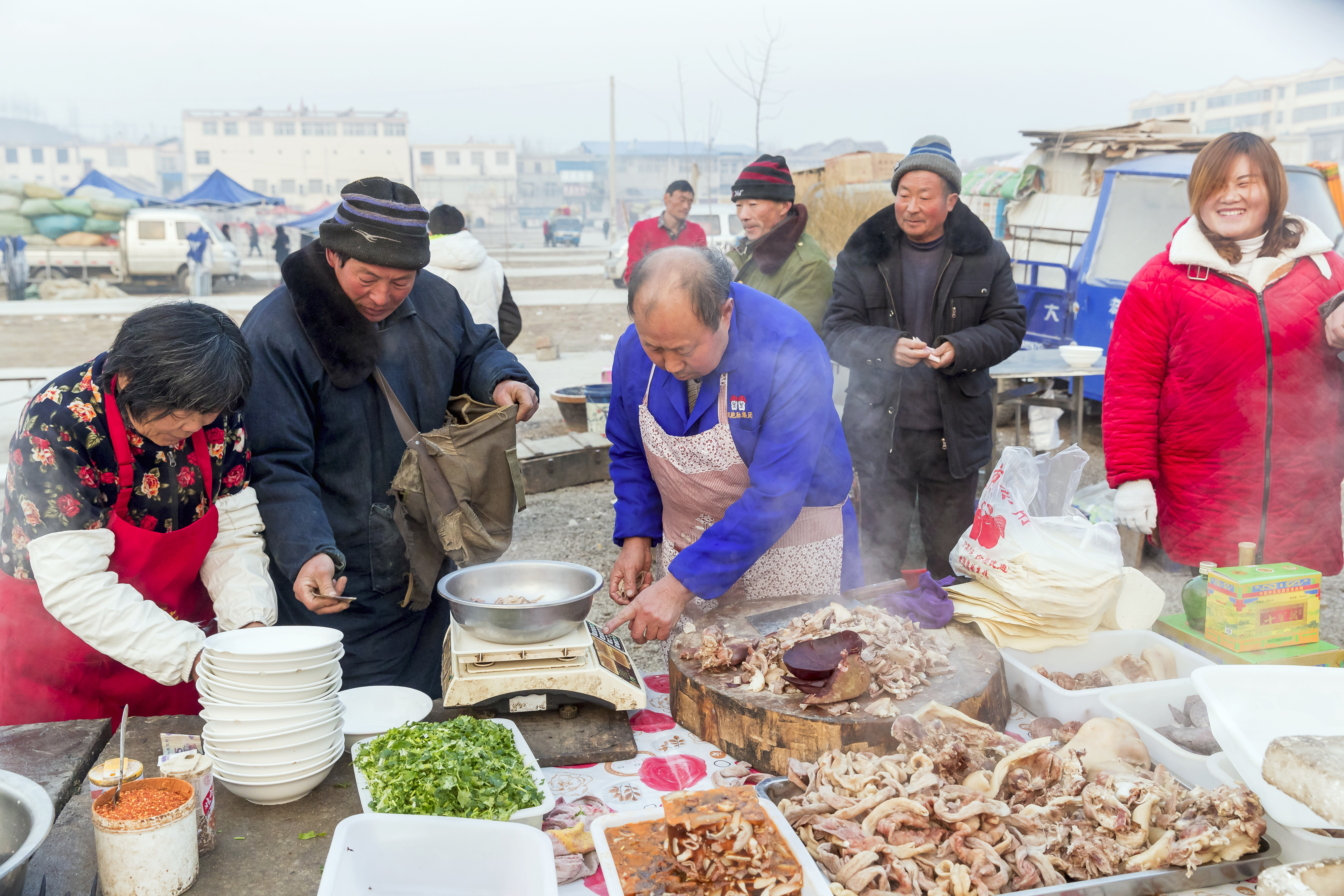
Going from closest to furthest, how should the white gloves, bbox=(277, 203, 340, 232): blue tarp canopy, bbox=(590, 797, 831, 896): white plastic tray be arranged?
bbox=(590, 797, 831, 896): white plastic tray, the white gloves, bbox=(277, 203, 340, 232): blue tarp canopy

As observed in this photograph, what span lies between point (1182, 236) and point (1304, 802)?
1.86 metres

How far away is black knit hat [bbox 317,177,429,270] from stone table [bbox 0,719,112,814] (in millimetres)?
1241

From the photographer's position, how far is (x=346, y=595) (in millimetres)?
2605

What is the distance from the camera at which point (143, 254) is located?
19609mm

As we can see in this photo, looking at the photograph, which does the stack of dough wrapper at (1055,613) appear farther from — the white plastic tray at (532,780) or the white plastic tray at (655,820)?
the white plastic tray at (532,780)

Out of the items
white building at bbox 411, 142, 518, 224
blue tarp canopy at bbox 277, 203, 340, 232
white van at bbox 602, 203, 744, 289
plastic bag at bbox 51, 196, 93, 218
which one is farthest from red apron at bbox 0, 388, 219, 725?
white building at bbox 411, 142, 518, 224

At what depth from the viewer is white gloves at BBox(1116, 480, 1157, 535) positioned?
9.05ft

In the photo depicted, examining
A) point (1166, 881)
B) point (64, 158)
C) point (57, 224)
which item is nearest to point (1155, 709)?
point (1166, 881)

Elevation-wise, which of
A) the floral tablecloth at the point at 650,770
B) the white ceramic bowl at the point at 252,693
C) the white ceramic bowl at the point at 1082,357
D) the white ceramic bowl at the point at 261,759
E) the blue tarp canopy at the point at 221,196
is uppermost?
the blue tarp canopy at the point at 221,196

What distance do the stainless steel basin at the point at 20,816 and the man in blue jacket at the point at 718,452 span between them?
Answer: 3.76 feet

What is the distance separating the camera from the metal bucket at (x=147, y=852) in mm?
1455

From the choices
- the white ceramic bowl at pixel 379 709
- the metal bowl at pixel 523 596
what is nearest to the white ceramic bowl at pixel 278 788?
the white ceramic bowl at pixel 379 709

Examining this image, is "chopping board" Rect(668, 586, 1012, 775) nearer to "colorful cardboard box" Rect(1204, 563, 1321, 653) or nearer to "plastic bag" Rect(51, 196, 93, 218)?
"colorful cardboard box" Rect(1204, 563, 1321, 653)

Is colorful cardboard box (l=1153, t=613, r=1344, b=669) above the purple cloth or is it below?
below
